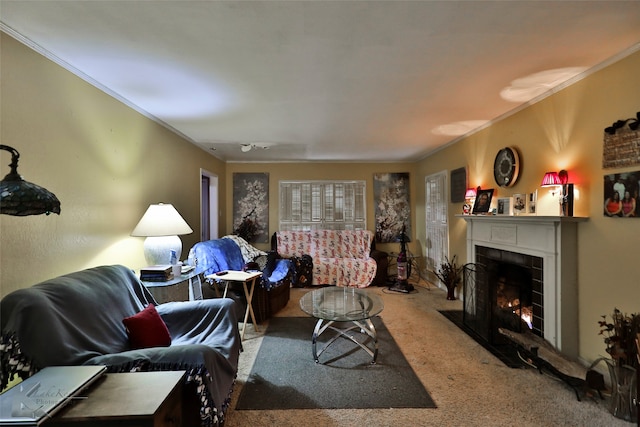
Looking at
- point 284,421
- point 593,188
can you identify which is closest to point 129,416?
point 284,421

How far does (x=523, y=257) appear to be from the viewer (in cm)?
279

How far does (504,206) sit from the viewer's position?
311cm

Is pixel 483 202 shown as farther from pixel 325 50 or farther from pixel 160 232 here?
pixel 160 232

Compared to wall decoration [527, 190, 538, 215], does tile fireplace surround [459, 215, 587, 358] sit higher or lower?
lower

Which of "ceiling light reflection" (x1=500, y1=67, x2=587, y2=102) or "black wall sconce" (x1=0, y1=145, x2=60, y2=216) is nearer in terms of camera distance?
"black wall sconce" (x1=0, y1=145, x2=60, y2=216)

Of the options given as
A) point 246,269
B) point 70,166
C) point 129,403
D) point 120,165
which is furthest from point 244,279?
point 129,403

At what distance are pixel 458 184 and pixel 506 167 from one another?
106 centimetres

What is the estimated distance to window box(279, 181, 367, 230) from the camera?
5.77 meters

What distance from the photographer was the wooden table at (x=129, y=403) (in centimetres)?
101

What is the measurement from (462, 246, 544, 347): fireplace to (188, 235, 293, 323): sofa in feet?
7.21

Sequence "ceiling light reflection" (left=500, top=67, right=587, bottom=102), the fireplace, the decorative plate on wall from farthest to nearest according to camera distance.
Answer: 1. the decorative plate on wall
2. the fireplace
3. "ceiling light reflection" (left=500, top=67, right=587, bottom=102)

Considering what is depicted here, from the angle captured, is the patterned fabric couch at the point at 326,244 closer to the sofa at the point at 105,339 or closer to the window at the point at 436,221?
the window at the point at 436,221

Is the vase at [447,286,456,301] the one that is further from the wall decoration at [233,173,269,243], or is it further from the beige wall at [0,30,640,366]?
the wall decoration at [233,173,269,243]

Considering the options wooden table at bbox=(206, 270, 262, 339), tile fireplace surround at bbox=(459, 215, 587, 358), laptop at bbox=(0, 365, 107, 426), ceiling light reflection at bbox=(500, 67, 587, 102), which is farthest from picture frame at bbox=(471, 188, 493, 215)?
laptop at bbox=(0, 365, 107, 426)
